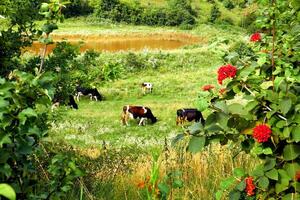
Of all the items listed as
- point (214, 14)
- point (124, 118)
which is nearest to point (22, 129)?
point (124, 118)

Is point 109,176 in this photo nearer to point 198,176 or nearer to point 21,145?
point 198,176

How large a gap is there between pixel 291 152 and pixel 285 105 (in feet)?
1.44

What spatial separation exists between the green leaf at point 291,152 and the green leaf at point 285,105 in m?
0.38

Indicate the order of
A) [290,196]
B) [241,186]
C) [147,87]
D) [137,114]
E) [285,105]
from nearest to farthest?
[285,105] → [290,196] → [241,186] → [137,114] → [147,87]

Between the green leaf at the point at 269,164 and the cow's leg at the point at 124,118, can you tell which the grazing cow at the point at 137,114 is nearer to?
the cow's leg at the point at 124,118

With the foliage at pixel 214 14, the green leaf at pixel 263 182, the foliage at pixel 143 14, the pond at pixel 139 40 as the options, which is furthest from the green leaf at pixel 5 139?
the foliage at pixel 214 14

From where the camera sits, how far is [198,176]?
644 centimetres

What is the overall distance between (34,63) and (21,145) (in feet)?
20.4

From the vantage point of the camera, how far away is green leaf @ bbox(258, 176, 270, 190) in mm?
4012

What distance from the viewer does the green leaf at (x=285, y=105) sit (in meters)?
3.78

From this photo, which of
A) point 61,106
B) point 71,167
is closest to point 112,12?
point 61,106

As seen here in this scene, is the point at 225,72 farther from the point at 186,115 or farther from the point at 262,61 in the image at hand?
the point at 186,115

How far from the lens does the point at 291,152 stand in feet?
13.2

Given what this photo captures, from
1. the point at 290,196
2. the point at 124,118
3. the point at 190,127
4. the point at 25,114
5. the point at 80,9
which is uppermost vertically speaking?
the point at 25,114
